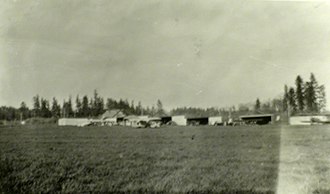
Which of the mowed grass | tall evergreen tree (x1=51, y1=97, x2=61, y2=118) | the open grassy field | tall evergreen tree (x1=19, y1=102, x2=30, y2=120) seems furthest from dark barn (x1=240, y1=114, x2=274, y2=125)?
tall evergreen tree (x1=19, y1=102, x2=30, y2=120)

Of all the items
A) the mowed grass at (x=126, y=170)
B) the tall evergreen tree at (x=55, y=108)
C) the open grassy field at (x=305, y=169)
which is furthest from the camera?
the tall evergreen tree at (x=55, y=108)

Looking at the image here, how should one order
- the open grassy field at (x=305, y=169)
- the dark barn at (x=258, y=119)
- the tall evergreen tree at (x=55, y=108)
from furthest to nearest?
the dark barn at (x=258, y=119), the tall evergreen tree at (x=55, y=108), the open grassy field at (x=305, y=169)

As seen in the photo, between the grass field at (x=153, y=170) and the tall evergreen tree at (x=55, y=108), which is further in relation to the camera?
the tall evergreen tree at (x=55, y=108)

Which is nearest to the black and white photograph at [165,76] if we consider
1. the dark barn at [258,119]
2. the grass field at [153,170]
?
the grass field at [153,170]

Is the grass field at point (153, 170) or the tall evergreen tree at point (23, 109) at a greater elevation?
the tall evergreen tree at point (23, 109)

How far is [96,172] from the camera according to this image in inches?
161

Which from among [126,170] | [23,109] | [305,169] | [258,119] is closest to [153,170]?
[126,170]

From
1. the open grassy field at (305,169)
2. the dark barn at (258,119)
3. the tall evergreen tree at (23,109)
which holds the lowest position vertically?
the open grassy field at (305,169)

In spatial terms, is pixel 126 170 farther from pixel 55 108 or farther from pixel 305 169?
pixel 305 169

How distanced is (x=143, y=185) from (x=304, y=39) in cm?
319

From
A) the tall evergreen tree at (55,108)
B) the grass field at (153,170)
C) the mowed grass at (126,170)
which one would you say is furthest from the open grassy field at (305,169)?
the tall evergreen tree at (55,108)

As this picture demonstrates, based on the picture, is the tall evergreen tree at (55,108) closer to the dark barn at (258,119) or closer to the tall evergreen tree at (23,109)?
the tall evergreen tree at (23,109)

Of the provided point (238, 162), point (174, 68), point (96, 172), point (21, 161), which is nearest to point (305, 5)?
point (174, 68)

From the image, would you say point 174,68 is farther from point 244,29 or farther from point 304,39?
point 304,39
